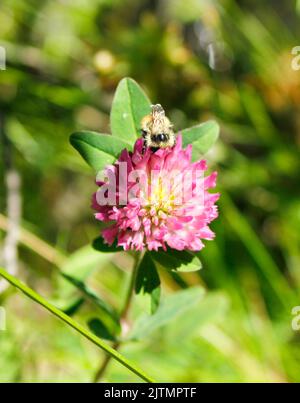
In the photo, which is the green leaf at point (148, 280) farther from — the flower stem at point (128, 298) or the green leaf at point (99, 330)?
the green leaf at point (99, 330)

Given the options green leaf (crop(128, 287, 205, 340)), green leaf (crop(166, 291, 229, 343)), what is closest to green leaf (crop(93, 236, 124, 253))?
green leaf (crop(128, 287, 205, 340))

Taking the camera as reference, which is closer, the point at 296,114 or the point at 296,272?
the point at 296,272

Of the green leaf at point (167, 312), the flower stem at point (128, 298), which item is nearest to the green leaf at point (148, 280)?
the flower stem at point (128, 298)

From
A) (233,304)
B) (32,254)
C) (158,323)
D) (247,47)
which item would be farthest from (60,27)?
(158,323)

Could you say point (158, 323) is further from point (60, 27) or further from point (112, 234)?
point (60, 27)

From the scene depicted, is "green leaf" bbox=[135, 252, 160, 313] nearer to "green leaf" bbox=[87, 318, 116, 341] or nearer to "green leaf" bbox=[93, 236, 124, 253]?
"green leaf" bbox=[93, 236, 124, 253]
